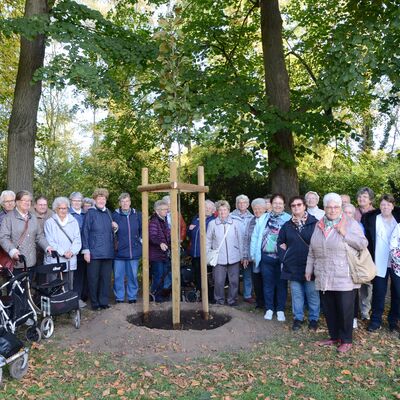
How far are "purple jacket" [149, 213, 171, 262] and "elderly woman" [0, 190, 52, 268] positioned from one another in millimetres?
1909

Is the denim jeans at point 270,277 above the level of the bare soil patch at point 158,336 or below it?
above

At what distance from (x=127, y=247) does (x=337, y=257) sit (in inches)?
143

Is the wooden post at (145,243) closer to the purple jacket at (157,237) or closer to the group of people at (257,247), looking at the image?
the group of people at (257,247)

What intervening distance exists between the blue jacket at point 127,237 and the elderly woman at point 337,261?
327cm

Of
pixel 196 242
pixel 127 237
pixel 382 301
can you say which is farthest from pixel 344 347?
pixel 127 237

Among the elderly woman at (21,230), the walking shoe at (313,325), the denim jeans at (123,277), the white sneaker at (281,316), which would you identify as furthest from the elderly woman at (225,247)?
the elderly woman at (21,230)

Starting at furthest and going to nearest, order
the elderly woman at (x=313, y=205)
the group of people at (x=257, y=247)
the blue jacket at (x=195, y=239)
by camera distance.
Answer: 1. the blue jacket at (x=195, y=239)
2. the elderly woman at (x=313, y=205)
3. the group of people at (x=257, y=247)

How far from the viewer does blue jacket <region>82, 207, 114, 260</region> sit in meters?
7.60

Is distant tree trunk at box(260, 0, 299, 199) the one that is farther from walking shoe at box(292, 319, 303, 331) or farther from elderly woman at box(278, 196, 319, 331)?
walking shoe at box(292, 319, 303, 331)

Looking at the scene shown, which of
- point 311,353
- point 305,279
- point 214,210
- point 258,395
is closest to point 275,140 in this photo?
point 214,210

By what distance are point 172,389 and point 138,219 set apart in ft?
12.6

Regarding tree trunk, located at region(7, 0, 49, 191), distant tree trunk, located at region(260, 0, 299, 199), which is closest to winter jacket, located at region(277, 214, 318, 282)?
distant tree trunk, located at region(260, 0, 299, 199)

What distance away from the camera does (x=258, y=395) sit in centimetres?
456

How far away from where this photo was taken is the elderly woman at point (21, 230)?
657 centimetres
